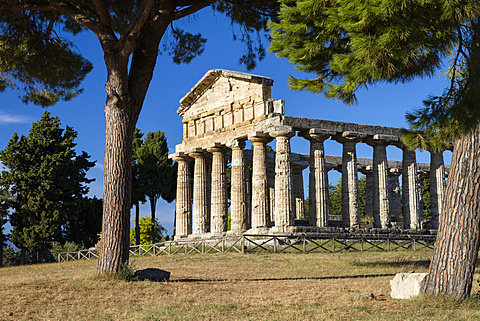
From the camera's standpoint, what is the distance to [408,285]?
11469mm

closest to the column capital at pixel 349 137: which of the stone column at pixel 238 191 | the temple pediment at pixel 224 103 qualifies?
the temple pediment at pixel 224 103

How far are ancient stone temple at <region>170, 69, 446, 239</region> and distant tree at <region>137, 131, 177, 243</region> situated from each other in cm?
1051

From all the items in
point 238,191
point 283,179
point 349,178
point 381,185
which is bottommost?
point 238,191

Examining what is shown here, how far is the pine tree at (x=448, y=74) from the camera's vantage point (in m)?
10.8

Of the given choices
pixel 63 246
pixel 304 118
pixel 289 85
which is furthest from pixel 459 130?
pixel 63 246

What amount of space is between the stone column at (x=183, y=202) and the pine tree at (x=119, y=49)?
1952 cm

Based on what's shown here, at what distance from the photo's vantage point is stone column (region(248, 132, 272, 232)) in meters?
31.6

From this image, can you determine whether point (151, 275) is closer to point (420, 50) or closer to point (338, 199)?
point (420, 50)

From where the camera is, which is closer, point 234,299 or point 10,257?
point 234,299

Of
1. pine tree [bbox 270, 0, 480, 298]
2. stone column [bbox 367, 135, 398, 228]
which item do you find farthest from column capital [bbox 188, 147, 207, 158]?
pine tree [bbox 270, 0, 480, 298]

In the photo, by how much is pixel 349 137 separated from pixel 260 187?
21.5ft

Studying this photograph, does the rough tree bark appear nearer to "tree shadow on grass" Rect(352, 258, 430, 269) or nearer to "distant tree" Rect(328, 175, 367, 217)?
"tree shadow on grass" Rect(352, 258, 430, 269)

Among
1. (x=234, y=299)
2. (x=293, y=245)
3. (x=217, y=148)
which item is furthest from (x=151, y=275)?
(x=217, y=148)

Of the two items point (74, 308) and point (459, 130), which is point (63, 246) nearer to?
point (74, 308)
